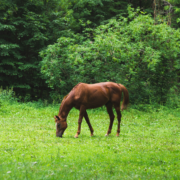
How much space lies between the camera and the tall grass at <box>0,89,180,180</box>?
16.6ft

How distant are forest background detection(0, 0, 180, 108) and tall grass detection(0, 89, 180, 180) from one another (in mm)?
4847

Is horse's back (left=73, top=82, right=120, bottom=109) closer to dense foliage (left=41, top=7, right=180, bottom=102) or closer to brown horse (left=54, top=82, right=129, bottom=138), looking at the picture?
brown horse (left=54, top=82, right=129, bottom=138)

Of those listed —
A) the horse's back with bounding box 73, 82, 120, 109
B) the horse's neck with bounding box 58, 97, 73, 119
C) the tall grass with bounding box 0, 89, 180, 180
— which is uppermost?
the horse's back with bounding box 73, 82, 120, 109

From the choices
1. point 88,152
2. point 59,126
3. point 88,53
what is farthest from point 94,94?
point 88,53

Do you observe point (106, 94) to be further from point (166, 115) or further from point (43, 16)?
point (43, 16)

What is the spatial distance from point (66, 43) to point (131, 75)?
479cm

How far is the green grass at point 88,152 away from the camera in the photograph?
506cm

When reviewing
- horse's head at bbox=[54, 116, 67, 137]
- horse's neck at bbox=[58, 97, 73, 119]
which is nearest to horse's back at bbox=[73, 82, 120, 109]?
horse's neck at bbox=[58, 97, 73, 119]

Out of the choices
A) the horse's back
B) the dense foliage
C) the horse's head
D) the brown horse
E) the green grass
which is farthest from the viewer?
the dense foliage

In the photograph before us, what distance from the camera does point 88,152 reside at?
6742 mm

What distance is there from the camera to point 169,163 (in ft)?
19.8

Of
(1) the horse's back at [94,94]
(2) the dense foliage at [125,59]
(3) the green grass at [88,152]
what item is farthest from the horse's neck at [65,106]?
(2) the dense foliage at [125,59]

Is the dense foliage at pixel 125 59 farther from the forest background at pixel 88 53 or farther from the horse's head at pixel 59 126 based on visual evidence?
the horse's head at pixel 59 126

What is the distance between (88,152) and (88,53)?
31.4 ft
